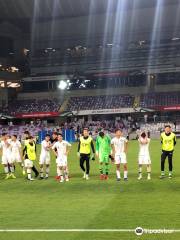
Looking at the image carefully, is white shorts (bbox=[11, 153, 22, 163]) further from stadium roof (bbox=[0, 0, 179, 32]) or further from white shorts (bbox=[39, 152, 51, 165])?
stadium roof (bbox=[0, 0, 179, 32])

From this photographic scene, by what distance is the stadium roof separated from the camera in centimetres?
6397

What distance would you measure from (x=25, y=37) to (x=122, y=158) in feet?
190

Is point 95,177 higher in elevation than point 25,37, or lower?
lower

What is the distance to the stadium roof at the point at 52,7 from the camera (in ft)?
210

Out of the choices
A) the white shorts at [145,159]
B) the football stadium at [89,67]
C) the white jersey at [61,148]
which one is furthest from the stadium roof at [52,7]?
the white shorts at [145,159]

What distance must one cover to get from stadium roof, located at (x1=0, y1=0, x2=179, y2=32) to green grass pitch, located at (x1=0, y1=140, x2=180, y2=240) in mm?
46271

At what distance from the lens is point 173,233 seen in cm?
1069

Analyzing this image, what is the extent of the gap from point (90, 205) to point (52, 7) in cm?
5462

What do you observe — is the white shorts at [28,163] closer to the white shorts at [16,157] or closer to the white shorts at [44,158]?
the white shorts at [44,158]

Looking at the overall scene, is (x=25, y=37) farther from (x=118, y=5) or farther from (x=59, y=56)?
(x=118, y=5)

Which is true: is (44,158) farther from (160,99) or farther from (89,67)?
(89,67)

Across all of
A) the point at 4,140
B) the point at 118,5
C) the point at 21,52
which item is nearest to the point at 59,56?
the point at 21,52

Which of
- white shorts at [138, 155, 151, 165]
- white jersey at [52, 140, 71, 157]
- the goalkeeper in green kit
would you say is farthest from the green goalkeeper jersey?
white shorts at [138, 155, 151, 165]

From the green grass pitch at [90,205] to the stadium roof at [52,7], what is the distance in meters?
46.3
